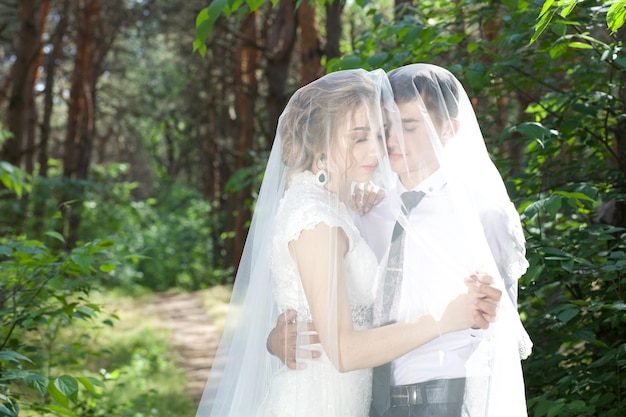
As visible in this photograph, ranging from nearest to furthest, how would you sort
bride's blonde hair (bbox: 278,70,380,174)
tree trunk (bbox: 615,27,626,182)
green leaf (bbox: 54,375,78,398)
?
bride's blonde hair (bbox: 278,70,380,174)
green leaf (bbox: 54,375,78,398)
tree trunk (bbox: 615,27,626,182)

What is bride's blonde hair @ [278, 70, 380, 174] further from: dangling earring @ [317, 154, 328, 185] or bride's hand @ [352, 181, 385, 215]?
bride's hand @ [352, 181, 385, 215]

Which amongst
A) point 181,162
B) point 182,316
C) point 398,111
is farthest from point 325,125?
point 181,162

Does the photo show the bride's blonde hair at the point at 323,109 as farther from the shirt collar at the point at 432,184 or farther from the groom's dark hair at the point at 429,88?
the shirt collar at the point at 432,184

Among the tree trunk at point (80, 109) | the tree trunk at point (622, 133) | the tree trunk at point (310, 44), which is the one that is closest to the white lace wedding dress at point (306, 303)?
the tree trunk at point (622, 133)

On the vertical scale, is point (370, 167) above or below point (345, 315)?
above

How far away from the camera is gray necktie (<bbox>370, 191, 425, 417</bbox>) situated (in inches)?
90.7

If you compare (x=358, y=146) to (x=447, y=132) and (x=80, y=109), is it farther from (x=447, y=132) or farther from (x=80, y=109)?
(x=80, y=109)

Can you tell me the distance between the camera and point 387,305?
7.56 ft

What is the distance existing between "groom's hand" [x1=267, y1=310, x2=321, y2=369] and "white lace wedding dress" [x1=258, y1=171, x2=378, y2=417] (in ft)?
0.08

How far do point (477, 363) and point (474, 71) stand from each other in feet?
5.64

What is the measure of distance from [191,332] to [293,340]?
34.2 feet

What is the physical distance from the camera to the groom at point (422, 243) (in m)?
2.26

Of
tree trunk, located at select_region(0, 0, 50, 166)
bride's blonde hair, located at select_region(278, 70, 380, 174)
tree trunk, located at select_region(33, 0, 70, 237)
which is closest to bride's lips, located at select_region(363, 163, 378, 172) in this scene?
bride's blonde hair, located at select_region(278, 70, 380, 174)

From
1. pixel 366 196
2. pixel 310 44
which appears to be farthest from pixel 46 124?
pixel 366 196
